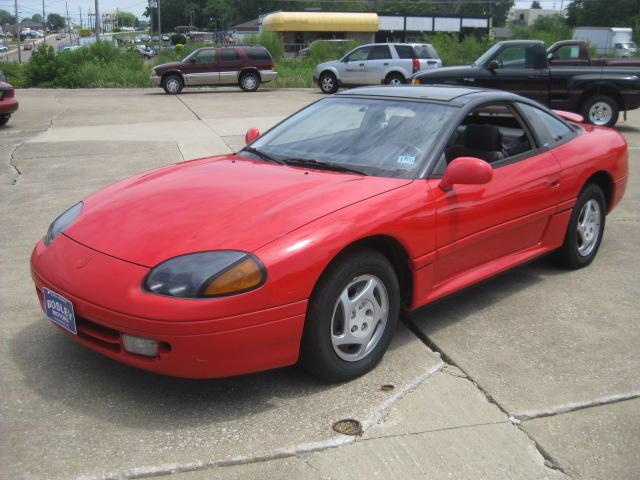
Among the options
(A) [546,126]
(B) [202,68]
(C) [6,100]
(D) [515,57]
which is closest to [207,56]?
(B) [202,68]

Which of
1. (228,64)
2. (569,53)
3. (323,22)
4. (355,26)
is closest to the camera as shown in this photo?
(569,53)

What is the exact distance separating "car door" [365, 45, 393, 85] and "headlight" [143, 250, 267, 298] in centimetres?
2002

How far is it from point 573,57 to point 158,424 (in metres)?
14.8

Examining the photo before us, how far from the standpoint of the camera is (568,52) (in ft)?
51.0

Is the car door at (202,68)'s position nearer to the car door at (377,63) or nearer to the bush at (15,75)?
the car door at (377,63)

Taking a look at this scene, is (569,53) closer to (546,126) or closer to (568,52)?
(568,52)

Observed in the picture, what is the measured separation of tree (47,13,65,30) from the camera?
189 metres

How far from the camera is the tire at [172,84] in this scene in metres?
23.8

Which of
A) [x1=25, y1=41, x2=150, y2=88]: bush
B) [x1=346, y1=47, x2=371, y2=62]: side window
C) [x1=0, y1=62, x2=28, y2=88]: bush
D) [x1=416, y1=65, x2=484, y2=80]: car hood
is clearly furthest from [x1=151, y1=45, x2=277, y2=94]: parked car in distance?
[x1=416, y1=65, x2=484, y2=80]: car hood

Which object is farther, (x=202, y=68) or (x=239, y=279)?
(x=202, y=68)

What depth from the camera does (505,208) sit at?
4.21 metres

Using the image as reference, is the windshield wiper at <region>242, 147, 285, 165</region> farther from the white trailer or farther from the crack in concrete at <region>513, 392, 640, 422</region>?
the white trailer

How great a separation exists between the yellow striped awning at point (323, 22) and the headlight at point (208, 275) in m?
46.9

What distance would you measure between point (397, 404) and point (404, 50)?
800 inches
